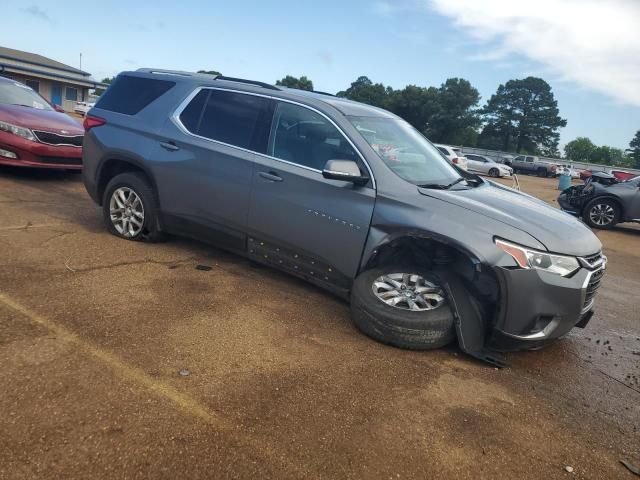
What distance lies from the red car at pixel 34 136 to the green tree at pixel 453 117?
6863 cm

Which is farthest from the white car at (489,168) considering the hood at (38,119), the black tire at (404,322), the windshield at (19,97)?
the black tire at (404,322)

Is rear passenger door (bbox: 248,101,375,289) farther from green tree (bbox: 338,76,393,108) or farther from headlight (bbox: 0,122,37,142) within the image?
green tree (bbox: 338,76,393,108)

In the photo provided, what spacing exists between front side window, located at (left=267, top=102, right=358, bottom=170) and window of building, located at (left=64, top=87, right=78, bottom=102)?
45.4 meters

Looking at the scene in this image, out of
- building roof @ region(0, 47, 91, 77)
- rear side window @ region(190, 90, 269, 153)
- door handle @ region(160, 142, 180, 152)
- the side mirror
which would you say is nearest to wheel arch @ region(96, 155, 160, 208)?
door handle @ region(160, 142, 180, 152)

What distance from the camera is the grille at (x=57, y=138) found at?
7704 mm

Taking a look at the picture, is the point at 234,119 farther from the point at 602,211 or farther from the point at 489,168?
the point at 489,168

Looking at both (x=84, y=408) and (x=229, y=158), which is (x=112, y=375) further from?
(x=229, y=158)

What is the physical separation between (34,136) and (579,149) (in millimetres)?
92412

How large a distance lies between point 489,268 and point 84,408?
8.46 feet

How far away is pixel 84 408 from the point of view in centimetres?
251

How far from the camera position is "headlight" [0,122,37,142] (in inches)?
297

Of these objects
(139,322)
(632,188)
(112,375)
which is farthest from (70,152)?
(632,188)

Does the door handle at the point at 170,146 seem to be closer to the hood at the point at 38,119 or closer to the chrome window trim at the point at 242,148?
the chrome window trim at the point at 242,148

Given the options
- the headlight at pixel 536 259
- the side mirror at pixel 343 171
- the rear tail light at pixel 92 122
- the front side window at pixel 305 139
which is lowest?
the headlight at pixel 536 259
